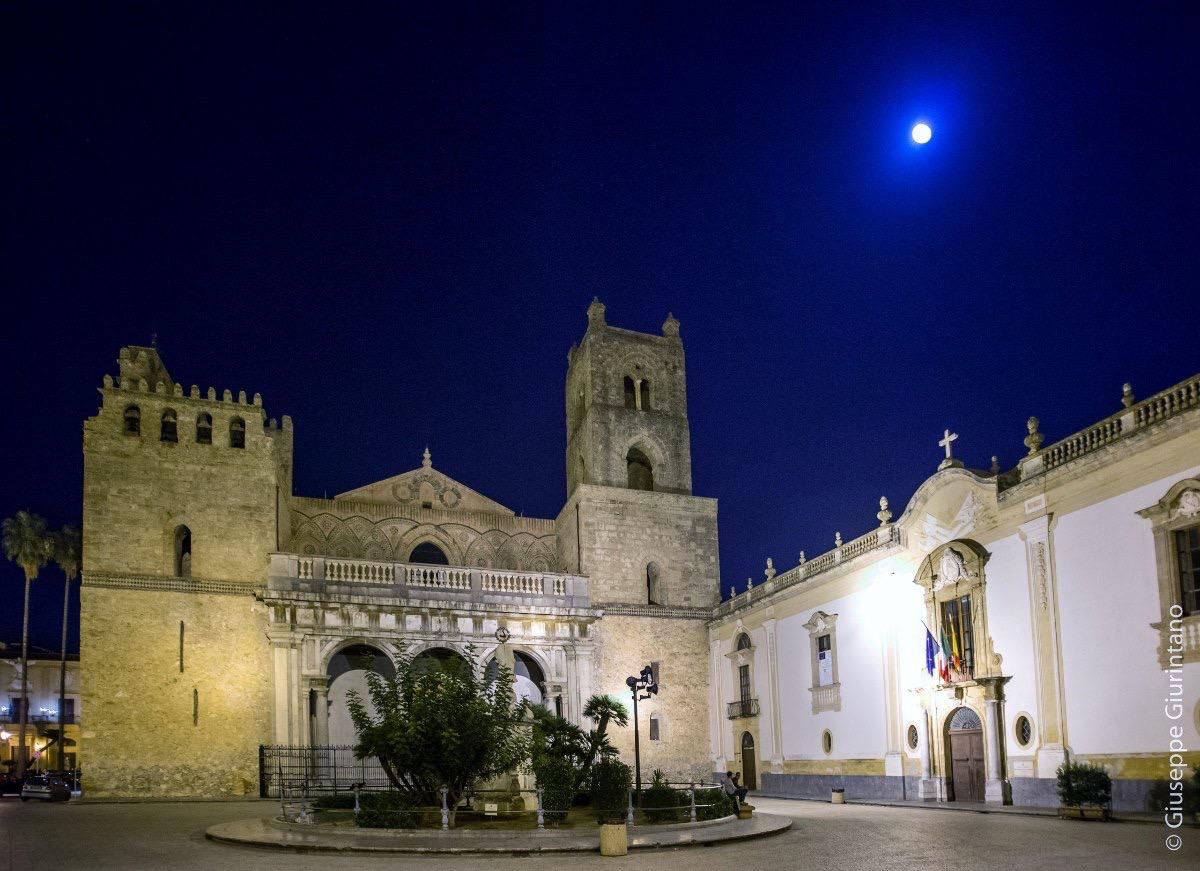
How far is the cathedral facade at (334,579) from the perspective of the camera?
103 feet

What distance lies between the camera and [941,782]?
1030 inches

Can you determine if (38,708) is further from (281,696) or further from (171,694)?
(281,696)


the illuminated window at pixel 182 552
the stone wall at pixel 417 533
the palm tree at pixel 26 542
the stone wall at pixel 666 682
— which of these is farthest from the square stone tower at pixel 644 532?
the palm tree at pixel 26 542

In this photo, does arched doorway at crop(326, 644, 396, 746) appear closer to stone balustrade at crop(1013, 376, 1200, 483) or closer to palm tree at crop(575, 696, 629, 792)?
palm tree at crop(575, 696, 629, 792)

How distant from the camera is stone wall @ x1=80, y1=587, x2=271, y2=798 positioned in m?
30.6

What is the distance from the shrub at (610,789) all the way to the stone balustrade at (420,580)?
41.5ft

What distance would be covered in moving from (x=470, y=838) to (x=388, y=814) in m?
2.20

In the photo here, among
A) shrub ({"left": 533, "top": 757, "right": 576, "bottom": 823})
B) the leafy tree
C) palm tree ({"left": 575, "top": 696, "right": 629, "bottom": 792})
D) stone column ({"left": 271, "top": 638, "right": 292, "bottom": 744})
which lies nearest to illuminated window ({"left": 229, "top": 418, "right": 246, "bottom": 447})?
stone column ({"left": 271, "top": 638, "right": 292, "bottom": 744})

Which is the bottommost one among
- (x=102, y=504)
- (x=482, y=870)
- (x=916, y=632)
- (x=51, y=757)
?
(x=51, y=757)

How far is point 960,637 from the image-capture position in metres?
26.0

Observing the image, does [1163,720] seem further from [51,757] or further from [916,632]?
[51,757]

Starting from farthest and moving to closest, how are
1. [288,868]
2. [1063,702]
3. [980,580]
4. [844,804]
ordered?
[844,804]
[980,580]
[1063,702]
[288,868]

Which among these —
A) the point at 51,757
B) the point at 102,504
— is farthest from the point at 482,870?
the point at 51,757

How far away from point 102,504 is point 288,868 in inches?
873
